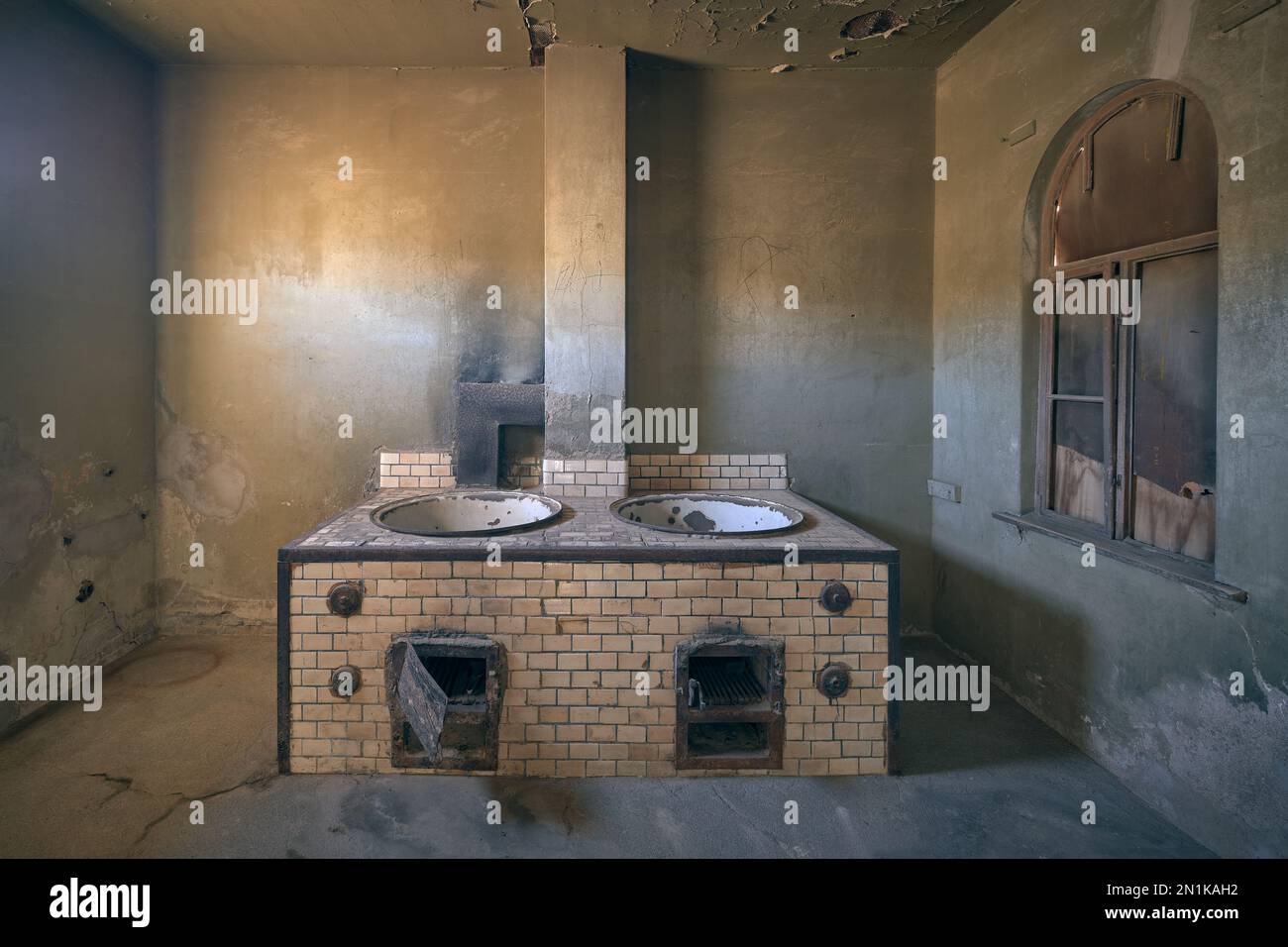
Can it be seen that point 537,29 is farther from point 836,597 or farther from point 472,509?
point 836,597

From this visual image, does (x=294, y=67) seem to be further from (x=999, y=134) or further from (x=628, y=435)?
(x=999, y=134)

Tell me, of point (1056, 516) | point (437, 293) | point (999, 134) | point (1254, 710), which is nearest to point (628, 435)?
point (437, 293)

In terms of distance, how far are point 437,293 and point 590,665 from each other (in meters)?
2.44

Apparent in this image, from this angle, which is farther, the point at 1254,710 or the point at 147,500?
the point at 147,500

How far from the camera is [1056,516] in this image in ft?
10.0

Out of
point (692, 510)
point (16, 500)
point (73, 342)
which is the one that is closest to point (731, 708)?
point (692, 510)

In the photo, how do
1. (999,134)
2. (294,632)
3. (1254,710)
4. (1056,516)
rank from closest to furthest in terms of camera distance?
(1254,710)
(294,632)
(1056,516)
(999,134)

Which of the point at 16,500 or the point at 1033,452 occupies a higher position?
the point at 1033,452

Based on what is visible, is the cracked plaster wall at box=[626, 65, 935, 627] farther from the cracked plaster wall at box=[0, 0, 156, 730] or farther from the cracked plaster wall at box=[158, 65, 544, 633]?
the cracked plaster wall at box=[0, 0, 156, 730]

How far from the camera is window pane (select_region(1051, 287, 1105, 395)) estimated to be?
2863 millimetres

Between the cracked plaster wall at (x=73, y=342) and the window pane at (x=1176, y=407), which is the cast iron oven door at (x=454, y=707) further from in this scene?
the window pane at (x=1176, y=407)

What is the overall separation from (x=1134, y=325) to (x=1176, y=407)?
39 centimetres

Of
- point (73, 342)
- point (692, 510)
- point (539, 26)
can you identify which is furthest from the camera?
point (692, 510)

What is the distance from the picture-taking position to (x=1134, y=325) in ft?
8.77
